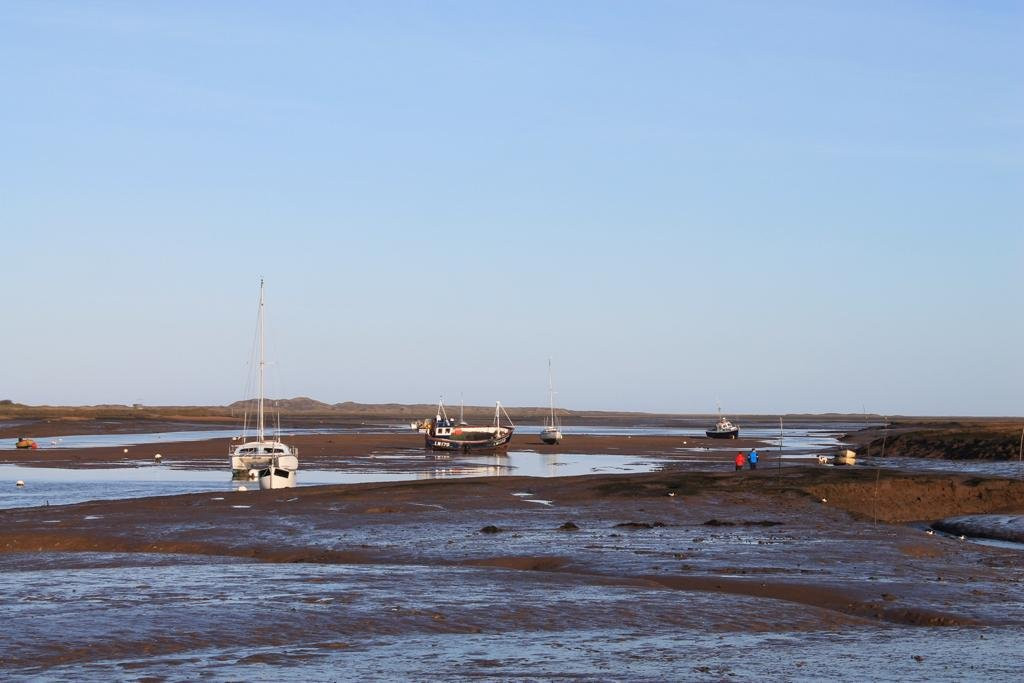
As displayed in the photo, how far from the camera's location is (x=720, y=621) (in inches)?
752

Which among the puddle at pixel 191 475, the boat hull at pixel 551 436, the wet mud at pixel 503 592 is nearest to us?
the wet mud at pixel 503 592

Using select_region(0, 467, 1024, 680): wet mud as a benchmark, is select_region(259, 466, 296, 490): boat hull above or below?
above

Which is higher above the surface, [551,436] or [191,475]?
[551,436]

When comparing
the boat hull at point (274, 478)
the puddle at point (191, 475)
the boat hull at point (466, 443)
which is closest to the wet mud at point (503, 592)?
the boat hull at point (274, 478)

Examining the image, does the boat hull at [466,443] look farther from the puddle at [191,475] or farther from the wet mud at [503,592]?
the wet mud at [503,592]

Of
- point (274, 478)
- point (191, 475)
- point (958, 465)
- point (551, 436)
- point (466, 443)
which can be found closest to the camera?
point (274, 478)

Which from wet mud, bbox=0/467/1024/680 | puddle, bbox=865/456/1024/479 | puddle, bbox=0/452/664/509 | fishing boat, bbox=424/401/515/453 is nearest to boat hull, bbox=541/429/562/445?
fishing boat, bbox=424/401/515/453

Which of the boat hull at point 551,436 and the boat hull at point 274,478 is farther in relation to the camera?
the boat hull at point 551,436

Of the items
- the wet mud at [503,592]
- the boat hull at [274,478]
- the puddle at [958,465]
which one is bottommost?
the puddle at [958,465]

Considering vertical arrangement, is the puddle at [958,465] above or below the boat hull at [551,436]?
below

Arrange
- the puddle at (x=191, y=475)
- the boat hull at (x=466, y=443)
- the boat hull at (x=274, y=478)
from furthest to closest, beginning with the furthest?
1. the boat hull at (x=466, y=443)
2. the boat hull at (x=274, y=478)
3. the puddle at (x=191, y=475)

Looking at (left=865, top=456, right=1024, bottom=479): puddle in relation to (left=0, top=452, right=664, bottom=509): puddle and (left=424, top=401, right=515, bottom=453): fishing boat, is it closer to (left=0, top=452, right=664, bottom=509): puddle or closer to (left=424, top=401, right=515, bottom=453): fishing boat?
(left=0, top=452, right=664, bottom=509): puddle

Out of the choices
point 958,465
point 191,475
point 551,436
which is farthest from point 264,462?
point 551,436

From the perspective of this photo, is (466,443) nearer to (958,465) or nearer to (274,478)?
(958,465)
